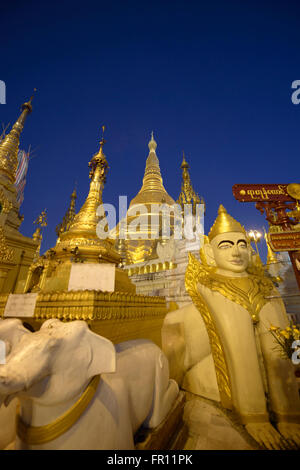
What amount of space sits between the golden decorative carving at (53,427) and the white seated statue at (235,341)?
172 cm

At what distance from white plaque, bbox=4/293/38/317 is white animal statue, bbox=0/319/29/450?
0.66 metres

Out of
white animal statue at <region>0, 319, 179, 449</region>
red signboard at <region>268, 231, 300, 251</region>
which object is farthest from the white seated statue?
red signboard at <region>268, 231, 300, 251</region>

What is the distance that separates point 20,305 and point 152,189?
18473 mm

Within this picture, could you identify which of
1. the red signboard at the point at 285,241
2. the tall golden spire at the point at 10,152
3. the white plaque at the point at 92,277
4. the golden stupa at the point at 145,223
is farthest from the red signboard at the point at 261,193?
the tall golden spire at the point at 10,152

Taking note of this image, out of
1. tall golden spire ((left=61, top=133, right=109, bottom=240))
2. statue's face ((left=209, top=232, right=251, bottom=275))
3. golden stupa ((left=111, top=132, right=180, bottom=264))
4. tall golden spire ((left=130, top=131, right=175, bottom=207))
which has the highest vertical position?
tall golden spire ((left=130, top=131, right=175, bottom=207))

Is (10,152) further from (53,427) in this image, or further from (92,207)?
(53,427)

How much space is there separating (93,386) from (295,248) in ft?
20.2

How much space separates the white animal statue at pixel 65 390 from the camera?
0.78 metres

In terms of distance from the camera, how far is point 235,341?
210 centimetres

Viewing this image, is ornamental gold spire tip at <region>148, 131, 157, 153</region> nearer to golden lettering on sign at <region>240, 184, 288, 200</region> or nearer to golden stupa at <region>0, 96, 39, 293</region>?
golden stupa at <region>0, 96, 39, 293</region>

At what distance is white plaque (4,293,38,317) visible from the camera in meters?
1.72

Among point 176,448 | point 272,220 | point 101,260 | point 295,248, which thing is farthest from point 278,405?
point 272,220

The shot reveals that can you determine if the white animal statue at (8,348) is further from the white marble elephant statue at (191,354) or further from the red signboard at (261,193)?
the red signboard at (261,193)

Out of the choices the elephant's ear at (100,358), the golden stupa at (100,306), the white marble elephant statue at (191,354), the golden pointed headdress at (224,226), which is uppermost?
the golden pointed headdress at (224,226)
